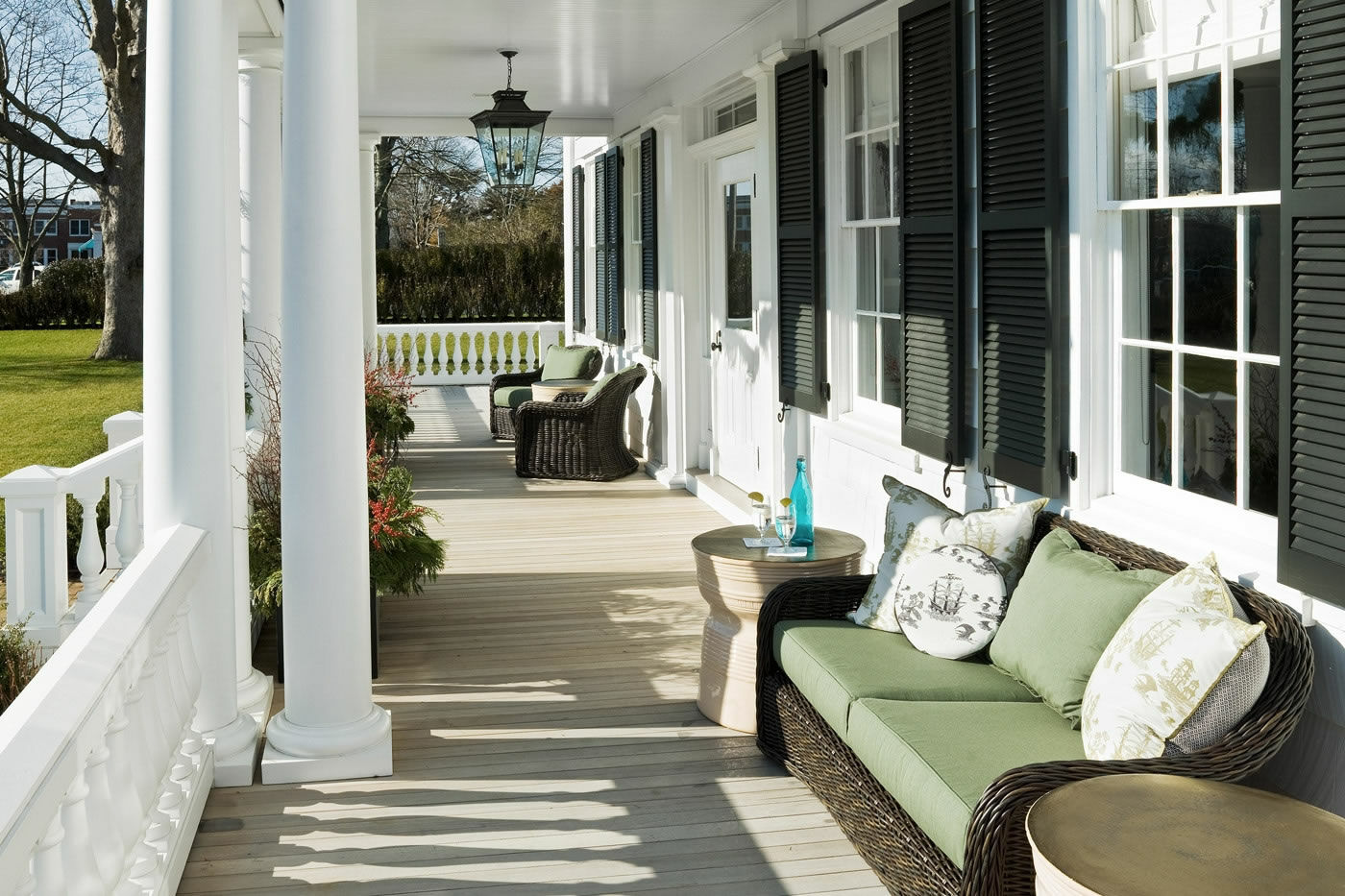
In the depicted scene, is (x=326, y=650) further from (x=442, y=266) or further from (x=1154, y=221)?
(x=442, y=266)

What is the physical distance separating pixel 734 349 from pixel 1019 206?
13.7 ft

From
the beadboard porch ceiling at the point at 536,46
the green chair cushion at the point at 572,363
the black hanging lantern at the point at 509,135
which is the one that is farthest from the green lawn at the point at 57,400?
the black hanging lantern at the point at 509,135

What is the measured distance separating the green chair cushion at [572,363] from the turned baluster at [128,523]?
5873mm

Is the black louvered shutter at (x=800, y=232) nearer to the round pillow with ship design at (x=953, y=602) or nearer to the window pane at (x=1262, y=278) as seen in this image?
the round pillow with ship design at (x=953, y=602)

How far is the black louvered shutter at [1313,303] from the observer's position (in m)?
2.56

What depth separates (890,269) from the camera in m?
5.40

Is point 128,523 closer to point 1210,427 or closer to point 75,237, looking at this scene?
point 1210,427

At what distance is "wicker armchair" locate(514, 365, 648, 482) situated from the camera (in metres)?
9.14

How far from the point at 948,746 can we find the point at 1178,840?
82 cm

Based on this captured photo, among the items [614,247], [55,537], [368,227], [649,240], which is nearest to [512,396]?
[614,247]

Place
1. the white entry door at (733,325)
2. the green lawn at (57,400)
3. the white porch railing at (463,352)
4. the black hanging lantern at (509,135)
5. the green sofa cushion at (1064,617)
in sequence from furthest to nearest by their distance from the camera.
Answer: the white porch railing at (463,352)
the green lawn at (57,400)
the white entry door at (733,325)
the black hanging lantern at (509,135)
the green sofa cushion at (1064,617)

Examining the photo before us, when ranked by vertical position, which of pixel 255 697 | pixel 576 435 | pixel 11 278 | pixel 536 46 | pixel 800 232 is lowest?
pixel 255 697

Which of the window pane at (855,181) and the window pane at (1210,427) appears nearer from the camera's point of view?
the window pane at (1210,427)

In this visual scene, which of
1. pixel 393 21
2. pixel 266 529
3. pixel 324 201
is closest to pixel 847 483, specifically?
pixel 266 529
